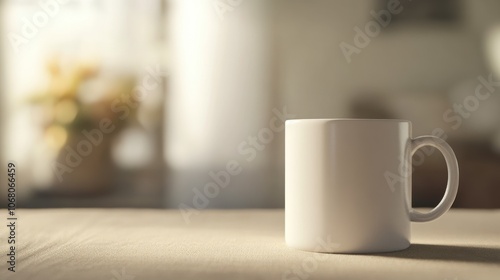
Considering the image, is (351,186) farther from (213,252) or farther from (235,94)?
(235,94)

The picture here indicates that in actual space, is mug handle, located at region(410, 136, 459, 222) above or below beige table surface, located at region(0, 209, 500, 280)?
Result: above

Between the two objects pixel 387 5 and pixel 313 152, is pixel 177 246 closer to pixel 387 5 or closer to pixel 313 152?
pixel 313 152

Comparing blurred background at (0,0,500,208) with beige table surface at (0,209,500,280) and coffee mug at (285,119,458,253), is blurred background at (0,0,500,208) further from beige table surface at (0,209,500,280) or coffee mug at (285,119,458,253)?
coffee mug at (285,119,458,253)

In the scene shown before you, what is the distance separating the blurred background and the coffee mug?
1416 millimetres

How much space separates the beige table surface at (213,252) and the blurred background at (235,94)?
1.16 meters

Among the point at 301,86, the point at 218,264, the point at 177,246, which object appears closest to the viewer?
the point at 218,264

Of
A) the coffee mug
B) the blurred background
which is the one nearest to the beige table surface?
the coffee mug

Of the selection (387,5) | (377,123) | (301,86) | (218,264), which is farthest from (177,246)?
(387,5)

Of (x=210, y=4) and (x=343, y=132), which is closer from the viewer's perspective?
(x=343, y=132)

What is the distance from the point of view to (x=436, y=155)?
2027 mm

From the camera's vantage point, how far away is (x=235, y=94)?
6.66 ft

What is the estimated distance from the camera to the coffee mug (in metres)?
0.58

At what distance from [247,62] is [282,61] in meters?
0.11

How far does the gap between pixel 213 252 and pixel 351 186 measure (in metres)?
0.13
